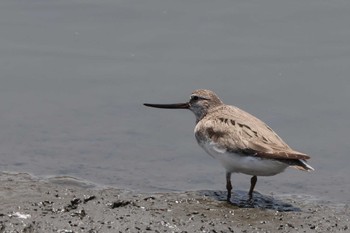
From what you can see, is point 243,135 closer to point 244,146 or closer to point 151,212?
point 244,146

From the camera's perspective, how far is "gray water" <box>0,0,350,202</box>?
34.2ft

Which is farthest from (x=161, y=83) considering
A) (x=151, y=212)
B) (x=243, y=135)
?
(x=151, y=212)

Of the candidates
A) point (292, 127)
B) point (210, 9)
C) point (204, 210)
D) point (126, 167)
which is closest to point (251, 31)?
point (210, 9)

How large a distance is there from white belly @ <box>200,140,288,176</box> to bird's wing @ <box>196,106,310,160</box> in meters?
0.06

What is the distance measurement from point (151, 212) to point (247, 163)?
1303mm

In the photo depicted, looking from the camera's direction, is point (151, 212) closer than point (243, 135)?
Yes

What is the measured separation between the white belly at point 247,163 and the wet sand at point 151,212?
324 mm

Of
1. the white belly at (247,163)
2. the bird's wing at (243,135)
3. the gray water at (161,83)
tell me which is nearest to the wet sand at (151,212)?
the white belly at (247,163)

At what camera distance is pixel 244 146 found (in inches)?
348

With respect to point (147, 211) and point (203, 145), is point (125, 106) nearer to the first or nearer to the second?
point (203, 145)

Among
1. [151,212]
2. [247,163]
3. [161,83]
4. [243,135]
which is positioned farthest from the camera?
[161,83]

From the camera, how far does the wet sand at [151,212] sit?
7648mm

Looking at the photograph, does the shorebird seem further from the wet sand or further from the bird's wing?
the wet sand

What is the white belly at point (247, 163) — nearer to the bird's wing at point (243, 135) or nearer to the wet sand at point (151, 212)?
the bird's wing at point (243, 135)
